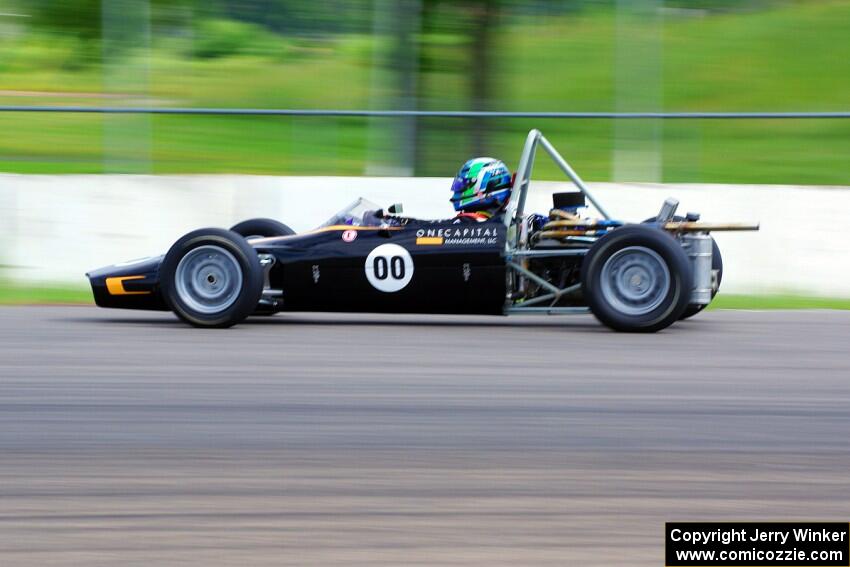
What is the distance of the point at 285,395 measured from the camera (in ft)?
20.5

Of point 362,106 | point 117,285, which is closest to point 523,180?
point 117,285

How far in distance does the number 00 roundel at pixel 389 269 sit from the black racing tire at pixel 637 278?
1.13 metres

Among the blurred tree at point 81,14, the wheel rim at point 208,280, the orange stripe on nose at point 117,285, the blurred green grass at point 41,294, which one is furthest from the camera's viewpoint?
the blurred tree at point 81,14

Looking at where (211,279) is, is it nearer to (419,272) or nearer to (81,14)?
(419,272)

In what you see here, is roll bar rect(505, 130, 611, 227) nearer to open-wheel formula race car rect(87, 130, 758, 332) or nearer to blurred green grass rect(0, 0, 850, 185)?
open-wheel formula race car rect(87, 130, 758, 332)

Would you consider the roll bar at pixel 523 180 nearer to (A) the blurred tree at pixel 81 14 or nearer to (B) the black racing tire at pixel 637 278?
(B) the black racing tire at pixel 637 278

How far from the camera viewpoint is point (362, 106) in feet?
44.4

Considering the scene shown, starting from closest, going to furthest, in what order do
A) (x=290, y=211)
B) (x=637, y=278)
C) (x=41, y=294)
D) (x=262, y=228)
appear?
(x=637, y=278), (x=262, y=228), (x=41, y=294), (x=290, y=211)

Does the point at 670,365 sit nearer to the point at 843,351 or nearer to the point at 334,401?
the point at 843,351

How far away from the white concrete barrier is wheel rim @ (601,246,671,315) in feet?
9.48

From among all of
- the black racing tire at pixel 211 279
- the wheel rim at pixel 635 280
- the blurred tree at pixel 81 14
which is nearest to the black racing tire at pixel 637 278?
the wheel rim at pixel 635 280

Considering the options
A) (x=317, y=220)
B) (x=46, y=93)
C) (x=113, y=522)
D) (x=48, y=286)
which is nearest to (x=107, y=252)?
(x=48, y=286)

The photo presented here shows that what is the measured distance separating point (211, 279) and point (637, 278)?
2.74 m

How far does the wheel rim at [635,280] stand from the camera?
27.9 feet
